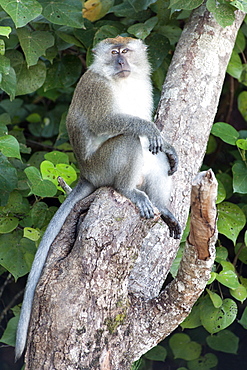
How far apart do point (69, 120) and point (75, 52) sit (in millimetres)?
1929

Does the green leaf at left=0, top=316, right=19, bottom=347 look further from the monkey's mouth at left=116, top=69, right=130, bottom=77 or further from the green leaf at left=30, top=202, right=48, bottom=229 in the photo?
the monkey's mouth at left=116, top=69, right=130, bottom=77

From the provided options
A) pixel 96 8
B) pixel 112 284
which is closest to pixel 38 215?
pixel 112 284

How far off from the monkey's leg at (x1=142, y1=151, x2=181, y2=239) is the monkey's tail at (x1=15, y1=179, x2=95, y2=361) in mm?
484

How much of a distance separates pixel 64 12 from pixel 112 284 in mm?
2800

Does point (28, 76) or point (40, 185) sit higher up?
point (28, 76)

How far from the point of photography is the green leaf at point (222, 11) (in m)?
4.43

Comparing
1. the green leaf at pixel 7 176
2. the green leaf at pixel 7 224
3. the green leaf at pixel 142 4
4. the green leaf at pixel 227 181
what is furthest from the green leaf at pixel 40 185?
the green leaf at pixel 142 4

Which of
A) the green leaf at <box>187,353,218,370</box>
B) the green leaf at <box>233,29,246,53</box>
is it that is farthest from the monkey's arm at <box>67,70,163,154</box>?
the green leaf at <box>187,353,218,370</box>

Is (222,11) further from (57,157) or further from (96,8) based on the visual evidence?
(57,157)

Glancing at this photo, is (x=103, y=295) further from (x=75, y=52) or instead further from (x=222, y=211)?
(x=75, y=52)

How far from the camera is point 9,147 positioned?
13.2ft

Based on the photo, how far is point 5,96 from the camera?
282 inches

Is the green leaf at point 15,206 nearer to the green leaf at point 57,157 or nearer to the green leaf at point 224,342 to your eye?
the green leaf at point 57,157

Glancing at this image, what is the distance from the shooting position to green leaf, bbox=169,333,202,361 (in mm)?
5785
